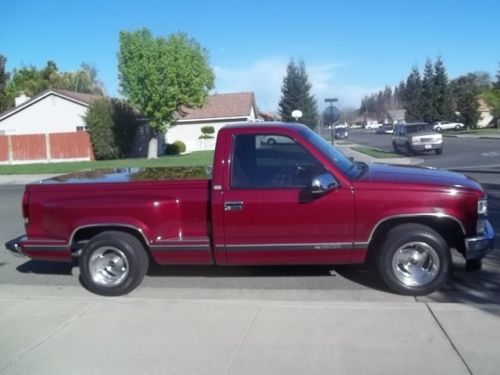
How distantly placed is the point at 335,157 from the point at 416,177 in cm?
92

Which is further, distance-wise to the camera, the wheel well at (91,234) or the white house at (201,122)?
the white house at (201,122)

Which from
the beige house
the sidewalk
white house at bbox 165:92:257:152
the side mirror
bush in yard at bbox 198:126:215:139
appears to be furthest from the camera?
the beige house

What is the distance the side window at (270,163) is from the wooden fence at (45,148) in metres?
31.1

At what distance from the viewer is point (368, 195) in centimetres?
573

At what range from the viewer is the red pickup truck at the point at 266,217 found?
5730 millimetres

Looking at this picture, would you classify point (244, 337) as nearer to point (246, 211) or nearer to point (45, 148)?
point (246, 211)

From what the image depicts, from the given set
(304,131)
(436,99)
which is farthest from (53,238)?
(436,99)

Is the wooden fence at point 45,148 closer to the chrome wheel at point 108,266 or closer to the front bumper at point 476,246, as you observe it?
the chrome wheel at point 108,266

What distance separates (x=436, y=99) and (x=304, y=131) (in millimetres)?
77487

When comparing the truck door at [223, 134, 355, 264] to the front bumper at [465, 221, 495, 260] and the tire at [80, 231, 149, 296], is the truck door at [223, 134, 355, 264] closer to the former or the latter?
the tire at [80, 231, 149, 296]

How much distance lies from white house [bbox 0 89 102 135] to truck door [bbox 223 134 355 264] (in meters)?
33.4

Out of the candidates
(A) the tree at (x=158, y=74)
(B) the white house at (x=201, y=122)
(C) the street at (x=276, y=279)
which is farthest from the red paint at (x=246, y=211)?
(B) the white house at (x=201, y=122)

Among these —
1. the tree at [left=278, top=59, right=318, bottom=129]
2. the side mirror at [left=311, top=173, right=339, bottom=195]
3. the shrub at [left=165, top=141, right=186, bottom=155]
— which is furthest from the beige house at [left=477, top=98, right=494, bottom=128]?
the side mirror at [left=311, top=173, right=339, bottom=195]

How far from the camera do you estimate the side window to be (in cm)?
596
